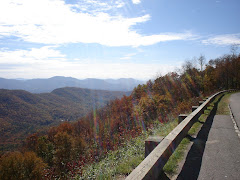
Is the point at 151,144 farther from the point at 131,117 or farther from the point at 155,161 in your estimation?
the point at 131,117

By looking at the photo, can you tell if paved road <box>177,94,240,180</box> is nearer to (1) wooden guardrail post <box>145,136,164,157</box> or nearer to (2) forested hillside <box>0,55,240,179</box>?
(1) wooden guardrail post <box>145,136,164,157</box>

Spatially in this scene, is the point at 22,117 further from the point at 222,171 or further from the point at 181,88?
the point at 222,171

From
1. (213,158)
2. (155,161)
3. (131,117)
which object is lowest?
(131,117)

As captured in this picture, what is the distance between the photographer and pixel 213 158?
3488 mm

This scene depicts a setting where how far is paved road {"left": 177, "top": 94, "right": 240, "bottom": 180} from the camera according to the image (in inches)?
112

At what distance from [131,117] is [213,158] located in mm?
17205

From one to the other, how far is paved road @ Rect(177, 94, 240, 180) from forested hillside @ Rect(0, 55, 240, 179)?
156 inches

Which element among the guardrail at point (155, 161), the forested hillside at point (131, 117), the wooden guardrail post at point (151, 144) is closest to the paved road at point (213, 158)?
the guardrail at point (155, 161)

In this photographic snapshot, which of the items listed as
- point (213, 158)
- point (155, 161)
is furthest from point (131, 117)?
point (155, 161)

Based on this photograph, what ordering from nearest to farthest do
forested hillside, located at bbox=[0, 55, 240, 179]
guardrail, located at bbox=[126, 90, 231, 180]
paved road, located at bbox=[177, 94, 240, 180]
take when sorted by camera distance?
guardrail, located at bbox=[126, 90, 231, 180]
paved road, located at bbox=[177, 94, 240, 180]
forested hillside, located at bbox=[0, 55, 240, 179]

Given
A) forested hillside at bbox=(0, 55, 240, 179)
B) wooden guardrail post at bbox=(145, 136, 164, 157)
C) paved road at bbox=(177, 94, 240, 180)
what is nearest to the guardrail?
wooden guardrail post at bbox=(145, 136, 164, 157)

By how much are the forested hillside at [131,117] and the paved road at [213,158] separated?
3.95 m

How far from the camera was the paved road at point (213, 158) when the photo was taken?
2.85 m

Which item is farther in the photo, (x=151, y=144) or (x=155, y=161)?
(x=151, y=144)
